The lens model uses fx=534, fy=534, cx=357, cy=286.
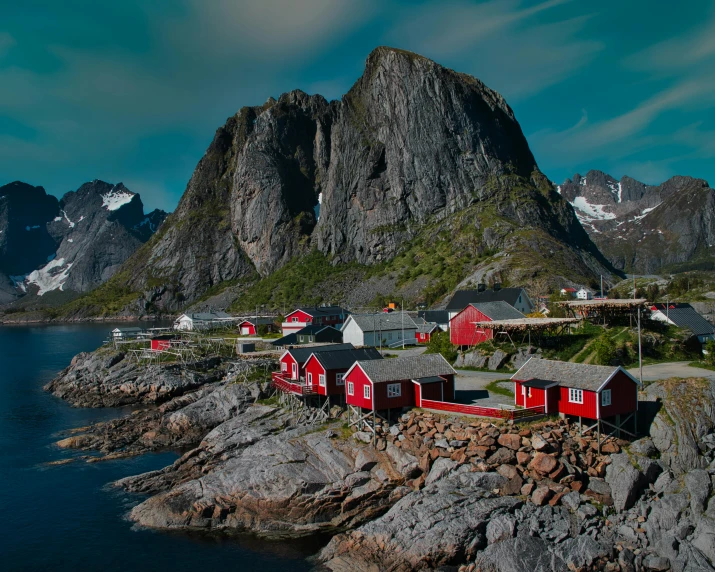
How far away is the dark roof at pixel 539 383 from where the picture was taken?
104 ft

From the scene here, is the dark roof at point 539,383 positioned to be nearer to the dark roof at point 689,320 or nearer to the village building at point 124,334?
the dark roof at point 689,320

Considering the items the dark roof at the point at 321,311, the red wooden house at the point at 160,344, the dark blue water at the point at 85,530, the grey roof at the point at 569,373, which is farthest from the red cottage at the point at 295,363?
the dark roof at the point at 321,311

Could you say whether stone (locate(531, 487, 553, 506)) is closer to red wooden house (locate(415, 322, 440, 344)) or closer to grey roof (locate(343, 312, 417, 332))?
grey roof (locate(343, 312, 417, 332))

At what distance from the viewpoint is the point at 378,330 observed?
2753 inches

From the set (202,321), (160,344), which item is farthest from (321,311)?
(202,321)

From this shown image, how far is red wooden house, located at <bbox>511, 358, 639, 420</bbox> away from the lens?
1175 inches

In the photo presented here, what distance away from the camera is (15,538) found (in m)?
29.3

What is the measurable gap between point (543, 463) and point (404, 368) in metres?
11.8

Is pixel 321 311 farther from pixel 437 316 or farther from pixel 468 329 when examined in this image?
pixel 468 329

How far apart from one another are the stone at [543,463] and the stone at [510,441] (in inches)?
48.6

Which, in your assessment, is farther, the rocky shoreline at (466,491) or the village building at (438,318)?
the village building at (438,318)

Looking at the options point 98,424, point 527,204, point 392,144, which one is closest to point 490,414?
point 98,424

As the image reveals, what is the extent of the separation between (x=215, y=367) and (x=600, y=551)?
5340 centimetres

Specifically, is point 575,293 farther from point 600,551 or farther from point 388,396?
point 600,551
